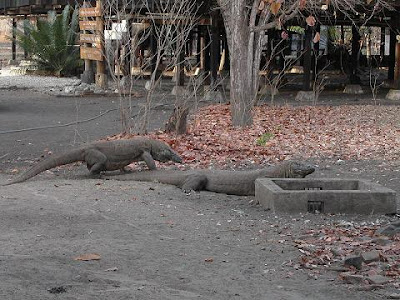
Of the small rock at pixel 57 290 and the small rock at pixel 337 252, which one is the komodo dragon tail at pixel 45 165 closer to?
the small rock at pixel 337 252

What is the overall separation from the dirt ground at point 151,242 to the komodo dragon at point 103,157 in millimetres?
184

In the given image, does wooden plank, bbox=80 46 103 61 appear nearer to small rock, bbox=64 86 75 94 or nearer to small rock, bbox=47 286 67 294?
small rock, bbox=64 86 75 94

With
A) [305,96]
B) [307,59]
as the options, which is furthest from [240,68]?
[305,96]

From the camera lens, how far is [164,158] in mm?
10430

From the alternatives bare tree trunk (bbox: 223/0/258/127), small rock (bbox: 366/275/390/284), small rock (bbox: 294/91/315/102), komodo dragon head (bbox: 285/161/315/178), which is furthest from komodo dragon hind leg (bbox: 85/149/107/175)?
small rock (bbox: 294/91/315/102)

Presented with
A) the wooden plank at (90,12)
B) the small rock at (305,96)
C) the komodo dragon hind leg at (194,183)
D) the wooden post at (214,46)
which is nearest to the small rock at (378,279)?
the komodo dragon hind leg at (194,183)

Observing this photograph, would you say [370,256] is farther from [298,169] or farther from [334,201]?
[298,169]

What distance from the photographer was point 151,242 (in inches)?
263

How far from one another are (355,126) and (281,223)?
29.6 ft

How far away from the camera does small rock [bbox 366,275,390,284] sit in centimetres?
545

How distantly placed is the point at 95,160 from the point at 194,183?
137cm

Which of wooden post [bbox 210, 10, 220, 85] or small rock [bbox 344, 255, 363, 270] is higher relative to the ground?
wooden post [bbox 210, 10, 220, 85]

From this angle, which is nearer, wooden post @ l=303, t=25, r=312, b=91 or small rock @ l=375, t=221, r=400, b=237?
small rock @ l=375, t=221, r=400, b=237

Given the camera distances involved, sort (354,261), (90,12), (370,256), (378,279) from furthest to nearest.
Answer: (90,12) → (370,256) → (354,261) → (378,279)
